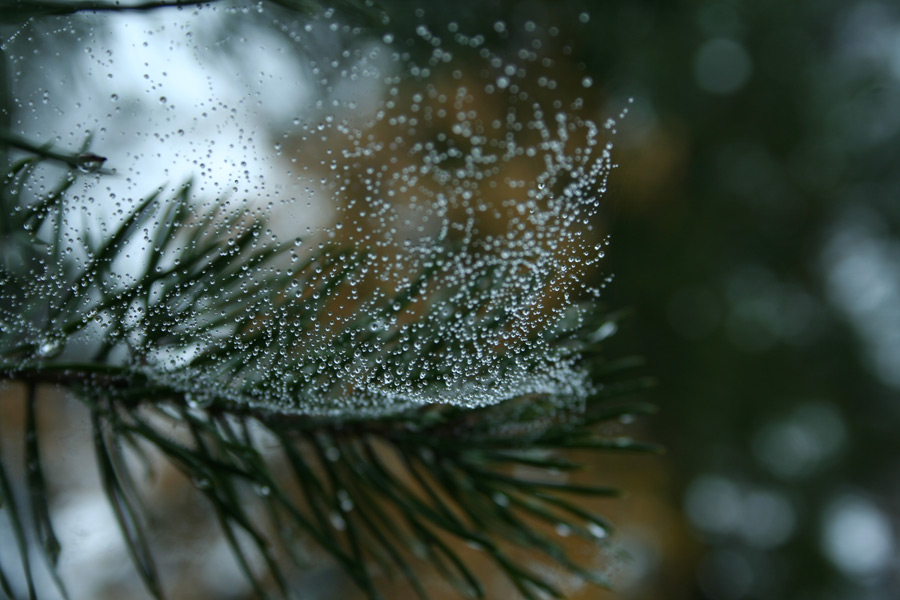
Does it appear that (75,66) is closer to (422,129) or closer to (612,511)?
(422,129)

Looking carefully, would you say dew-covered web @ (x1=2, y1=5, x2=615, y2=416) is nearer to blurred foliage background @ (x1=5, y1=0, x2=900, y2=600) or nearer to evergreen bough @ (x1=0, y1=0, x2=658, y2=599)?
evergreen bough @ (x1=0, y1=0, x2=658, y2=599)

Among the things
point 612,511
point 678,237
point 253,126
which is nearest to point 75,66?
point 253,126

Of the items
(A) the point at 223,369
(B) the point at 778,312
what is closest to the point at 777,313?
(B) the point at 778,312

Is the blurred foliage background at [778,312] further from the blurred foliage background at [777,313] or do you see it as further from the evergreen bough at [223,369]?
the evergreen bough at [223,369]

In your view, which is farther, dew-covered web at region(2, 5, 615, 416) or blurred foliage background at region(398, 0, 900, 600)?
blurred foliage background at region(398, 0, 900, 600)

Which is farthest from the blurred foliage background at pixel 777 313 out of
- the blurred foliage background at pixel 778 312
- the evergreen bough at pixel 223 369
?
the evergreen bough at pixel 223 369

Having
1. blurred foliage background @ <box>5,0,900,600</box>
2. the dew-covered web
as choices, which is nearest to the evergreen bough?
the dew-covered web

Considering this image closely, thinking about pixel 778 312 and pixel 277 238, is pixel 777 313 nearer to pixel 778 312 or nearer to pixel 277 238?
pixel 778 312
